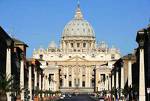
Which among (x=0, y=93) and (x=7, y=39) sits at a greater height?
(x=7, y=39)

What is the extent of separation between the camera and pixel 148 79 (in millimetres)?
82750

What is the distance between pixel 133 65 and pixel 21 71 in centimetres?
2559

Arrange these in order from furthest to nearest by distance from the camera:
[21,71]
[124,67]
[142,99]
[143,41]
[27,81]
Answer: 1. [124,67]
2. [27,81]
3. [21,71]
4. [143,41]
5. [142,99]

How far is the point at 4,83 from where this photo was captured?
59406 mm

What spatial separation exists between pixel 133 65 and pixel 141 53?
A: 123 ft

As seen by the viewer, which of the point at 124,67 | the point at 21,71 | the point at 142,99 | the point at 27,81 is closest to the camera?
the point at 142,99

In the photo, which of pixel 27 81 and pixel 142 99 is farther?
pixel 27 81

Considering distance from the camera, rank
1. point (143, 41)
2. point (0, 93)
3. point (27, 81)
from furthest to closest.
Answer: point (27, 81) → point (143, 41) → point (0, 93)

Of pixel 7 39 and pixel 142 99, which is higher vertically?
pixel 7 39

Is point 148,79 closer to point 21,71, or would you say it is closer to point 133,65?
Answer: point 21,71

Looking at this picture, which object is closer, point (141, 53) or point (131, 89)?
point (141, 53)

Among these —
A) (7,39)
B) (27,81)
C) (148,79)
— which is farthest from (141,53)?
(27,81)

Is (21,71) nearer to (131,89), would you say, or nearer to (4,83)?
(131,89)

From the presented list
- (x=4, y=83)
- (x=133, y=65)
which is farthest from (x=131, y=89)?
(x=4, y=83)
